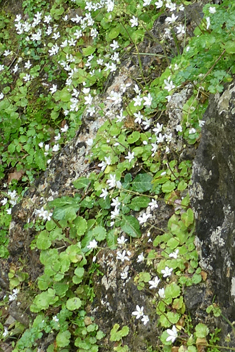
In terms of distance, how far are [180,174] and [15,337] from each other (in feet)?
8.99

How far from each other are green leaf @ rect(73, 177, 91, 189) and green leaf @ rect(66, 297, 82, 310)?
1.18 meters

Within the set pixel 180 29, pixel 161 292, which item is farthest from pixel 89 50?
pixel 161 292

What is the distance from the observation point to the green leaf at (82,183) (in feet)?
14.3

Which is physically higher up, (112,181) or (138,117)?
(138,117)

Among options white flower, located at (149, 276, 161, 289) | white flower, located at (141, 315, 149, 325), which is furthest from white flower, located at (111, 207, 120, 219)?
white flower, located at (141, 315, 149, 325)

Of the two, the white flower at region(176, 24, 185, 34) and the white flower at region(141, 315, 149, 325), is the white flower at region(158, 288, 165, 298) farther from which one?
the white flower at region(176, 24, 185, 34)

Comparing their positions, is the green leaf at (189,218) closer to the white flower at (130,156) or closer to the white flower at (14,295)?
the white flower at (130,156)

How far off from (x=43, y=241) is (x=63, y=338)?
41.5 inches

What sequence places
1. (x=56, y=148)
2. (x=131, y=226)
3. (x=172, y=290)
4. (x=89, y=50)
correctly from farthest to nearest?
1. (x=89, y=50)
2. (x=56, y=148)
3. (x=131, y=226)
4. (x=172, y=290)

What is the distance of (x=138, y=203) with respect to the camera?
148 inches

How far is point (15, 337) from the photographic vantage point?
457cm

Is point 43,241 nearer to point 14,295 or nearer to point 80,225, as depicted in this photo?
point 80,225

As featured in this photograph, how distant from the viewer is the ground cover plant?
313 centimetres

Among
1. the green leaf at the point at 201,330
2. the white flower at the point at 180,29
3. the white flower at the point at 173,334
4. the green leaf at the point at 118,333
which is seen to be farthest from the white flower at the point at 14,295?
the white flower at the point at 180,29
